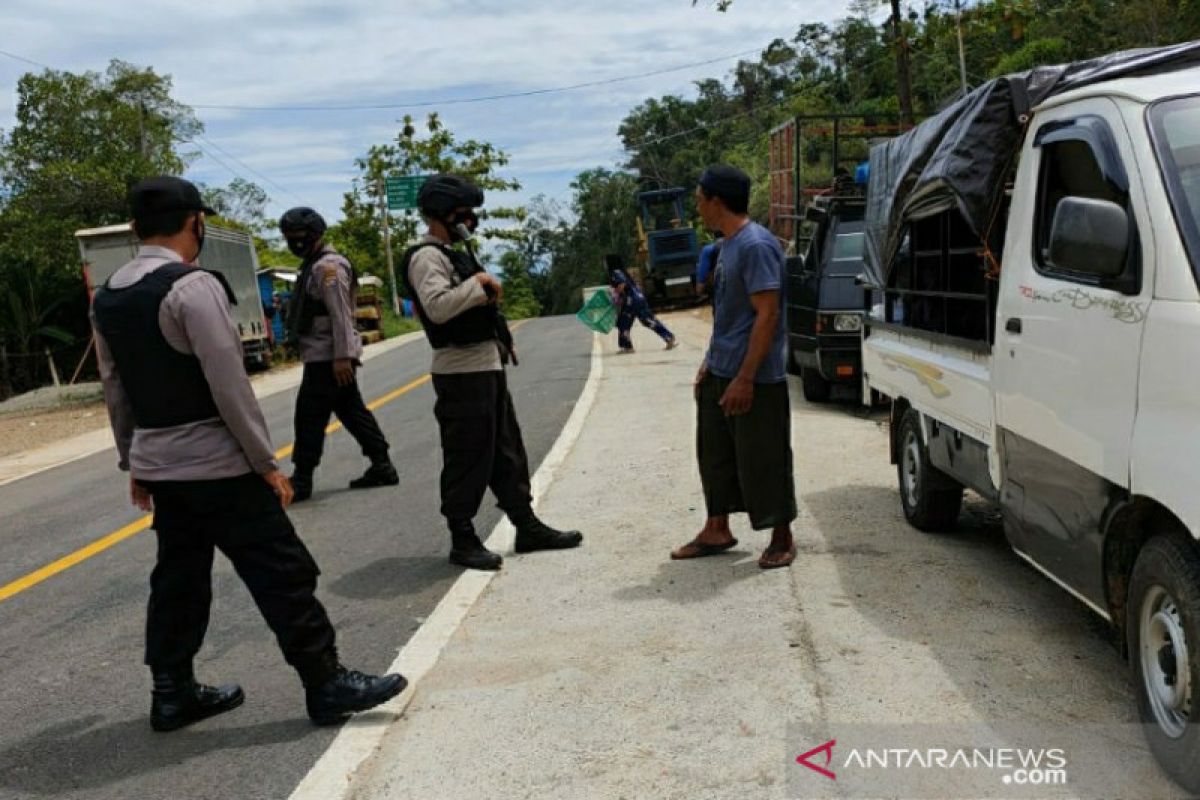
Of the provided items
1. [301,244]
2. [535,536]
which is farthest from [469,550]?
[301,244]

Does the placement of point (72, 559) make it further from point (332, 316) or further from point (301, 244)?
point (301, 244)

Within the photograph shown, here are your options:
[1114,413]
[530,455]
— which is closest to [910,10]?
[530,455]

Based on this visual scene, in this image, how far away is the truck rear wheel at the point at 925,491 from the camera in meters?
6.00

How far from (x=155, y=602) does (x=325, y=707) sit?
2.55 feet

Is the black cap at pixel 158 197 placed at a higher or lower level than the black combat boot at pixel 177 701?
higher

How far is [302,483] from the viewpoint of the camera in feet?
27.4

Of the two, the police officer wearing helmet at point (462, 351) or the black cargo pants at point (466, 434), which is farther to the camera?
the black cargo pants at point (466, 434)

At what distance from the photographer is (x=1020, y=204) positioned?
4.33 metres

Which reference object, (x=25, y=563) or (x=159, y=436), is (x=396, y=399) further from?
(x=159, y=436)

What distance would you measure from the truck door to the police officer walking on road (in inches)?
98.4

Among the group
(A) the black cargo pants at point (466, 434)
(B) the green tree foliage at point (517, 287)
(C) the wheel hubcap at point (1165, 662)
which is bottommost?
(B) the green tree foliage at point (517, 287)

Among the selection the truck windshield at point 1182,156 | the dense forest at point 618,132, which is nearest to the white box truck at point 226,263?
the dense forest at point 618,132

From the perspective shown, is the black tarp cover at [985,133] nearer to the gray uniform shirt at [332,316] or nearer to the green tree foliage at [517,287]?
the gray uniform shirt at [332,316]

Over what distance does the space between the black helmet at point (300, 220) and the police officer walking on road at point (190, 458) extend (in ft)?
13.2
